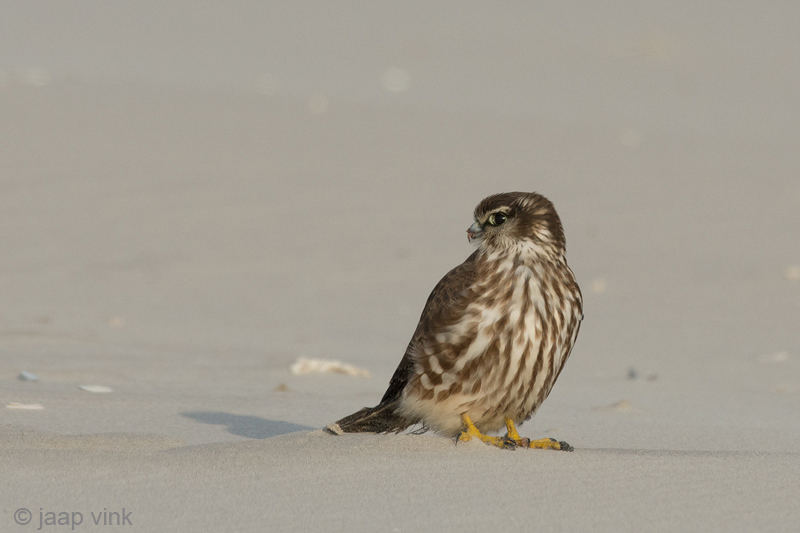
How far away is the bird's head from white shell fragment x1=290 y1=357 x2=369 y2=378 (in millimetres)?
2373

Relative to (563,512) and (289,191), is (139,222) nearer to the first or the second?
(289,191)

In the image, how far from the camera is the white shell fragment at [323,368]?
696 centimetres

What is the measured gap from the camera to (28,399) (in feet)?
17.9

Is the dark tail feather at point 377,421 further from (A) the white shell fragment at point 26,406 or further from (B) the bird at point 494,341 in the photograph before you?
(A) the white shell fragment at point 26,406

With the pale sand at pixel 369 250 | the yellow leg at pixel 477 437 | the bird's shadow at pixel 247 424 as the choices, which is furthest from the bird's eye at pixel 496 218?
the bird's shadow at pixel 247 424

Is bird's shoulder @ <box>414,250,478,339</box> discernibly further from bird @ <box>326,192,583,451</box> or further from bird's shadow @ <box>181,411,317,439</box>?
bird's shadow @ <box>181,411,317,439</box>

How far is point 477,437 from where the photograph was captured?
445 centimetres

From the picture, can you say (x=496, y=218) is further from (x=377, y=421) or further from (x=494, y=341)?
(x=377, y=421)

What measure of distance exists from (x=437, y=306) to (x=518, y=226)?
49 centimetres

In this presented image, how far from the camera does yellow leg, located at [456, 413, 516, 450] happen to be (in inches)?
172

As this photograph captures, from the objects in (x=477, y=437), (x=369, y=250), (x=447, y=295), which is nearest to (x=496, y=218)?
(x=447, y=295)

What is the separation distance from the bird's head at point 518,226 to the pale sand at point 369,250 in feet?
2.85

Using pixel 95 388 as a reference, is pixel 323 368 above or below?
above

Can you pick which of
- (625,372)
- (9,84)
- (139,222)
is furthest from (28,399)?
(9,84)
